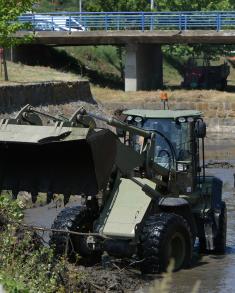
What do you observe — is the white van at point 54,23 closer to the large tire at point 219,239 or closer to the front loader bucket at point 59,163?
the large tire at point 219,239

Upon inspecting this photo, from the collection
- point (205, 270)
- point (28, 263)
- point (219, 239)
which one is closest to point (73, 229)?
point (205, 270)

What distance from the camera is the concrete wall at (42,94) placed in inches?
1236

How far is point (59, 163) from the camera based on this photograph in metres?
12.9

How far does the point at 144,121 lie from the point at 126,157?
1.54 meters

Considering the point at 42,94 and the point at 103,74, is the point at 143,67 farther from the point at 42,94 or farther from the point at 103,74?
the point at 42,94

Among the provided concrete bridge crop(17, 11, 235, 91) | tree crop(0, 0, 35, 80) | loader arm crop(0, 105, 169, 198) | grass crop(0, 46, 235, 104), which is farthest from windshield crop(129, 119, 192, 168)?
concrete bridge crop(17, 11, 235, 91)

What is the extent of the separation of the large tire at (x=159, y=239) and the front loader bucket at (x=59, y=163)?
A: 0.96m

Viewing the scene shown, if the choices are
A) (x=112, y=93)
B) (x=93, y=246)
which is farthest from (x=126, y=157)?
(x=112, y=93)

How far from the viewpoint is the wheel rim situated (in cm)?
1345

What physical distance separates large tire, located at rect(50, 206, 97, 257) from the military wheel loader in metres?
0.01

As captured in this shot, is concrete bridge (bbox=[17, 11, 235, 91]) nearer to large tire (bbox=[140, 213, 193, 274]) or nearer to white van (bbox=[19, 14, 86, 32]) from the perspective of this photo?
white van (bbox=[19, 14, 86, 32])

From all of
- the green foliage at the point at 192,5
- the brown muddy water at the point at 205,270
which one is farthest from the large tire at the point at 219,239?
the green foliage at the point at 192,5

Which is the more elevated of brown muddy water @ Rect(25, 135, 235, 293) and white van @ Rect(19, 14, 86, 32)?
white van @ Rect(19, 14, 86, 32)

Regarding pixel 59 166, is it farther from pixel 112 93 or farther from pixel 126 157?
pixel 112 93
